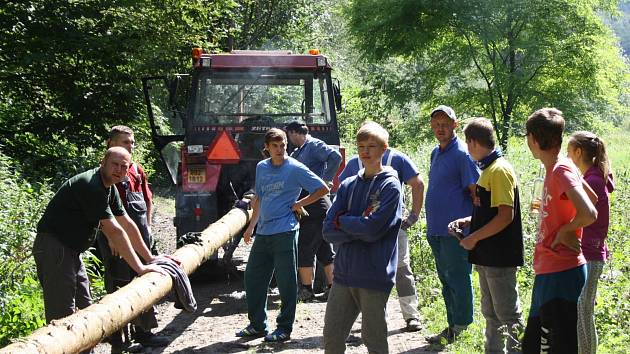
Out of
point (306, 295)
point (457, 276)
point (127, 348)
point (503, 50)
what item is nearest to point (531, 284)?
point (457, 276)

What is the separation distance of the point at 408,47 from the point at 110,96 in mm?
12422

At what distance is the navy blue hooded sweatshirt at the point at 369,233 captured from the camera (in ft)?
17.2

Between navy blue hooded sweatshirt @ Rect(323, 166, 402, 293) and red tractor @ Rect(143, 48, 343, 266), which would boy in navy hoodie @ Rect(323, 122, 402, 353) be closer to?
navy blue hooded sweatshirt @ Rect(323, 166, 402, 293)

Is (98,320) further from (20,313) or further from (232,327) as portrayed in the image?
(232,327)

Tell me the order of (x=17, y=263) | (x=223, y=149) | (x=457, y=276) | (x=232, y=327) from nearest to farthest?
(x=457, y=276)
(x=17, y=263)
(x=232, y=327)
(x=223, y=149)

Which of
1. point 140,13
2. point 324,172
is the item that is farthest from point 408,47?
point 324,172

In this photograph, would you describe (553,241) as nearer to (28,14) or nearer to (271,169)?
(271,169)

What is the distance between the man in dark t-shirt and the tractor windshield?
4.65m

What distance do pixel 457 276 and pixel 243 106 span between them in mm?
4695

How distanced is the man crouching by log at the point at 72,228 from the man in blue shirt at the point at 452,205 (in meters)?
2.43

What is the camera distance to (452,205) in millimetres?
6812

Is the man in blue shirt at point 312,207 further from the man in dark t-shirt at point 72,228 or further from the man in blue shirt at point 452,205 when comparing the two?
the man in dark t-shirt at point 72,228

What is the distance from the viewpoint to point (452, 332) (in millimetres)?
6945

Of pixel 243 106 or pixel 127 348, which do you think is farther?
pixel 243 106
